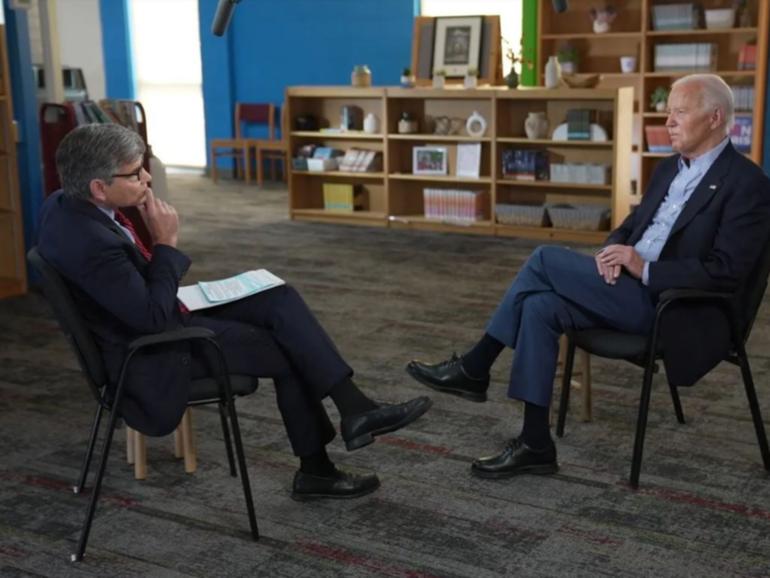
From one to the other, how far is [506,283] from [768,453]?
3143 mm

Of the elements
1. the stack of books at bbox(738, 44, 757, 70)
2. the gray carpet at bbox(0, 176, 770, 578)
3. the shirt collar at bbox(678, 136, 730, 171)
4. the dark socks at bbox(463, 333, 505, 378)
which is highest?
the stack of books at bbox(738, 44, 757, 70)

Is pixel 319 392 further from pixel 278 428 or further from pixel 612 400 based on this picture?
pixel 612 400

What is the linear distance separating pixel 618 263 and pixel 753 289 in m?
0.42

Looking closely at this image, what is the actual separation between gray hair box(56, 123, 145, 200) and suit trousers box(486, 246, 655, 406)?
133cm

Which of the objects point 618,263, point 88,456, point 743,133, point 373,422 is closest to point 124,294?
point 88,456

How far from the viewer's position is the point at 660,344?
327cm

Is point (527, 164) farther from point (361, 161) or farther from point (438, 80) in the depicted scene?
point (361, 161)

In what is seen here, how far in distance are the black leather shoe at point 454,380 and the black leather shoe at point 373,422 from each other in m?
0.58

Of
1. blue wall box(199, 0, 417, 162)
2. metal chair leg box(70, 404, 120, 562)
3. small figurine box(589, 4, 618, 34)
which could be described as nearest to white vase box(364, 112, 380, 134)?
small figurine box(589, 4, 618, 34)

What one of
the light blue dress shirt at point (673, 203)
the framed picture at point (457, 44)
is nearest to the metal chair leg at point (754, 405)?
the light blue dress shirt at point (673, 203)

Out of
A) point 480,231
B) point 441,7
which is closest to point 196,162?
point 441,7

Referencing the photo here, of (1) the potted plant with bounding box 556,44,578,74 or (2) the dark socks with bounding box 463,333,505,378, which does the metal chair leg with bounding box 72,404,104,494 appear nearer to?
(2) the dark socks with bounding box 463,333,505,378

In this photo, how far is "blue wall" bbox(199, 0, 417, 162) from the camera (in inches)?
449

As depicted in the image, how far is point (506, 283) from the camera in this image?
21.3 feet
